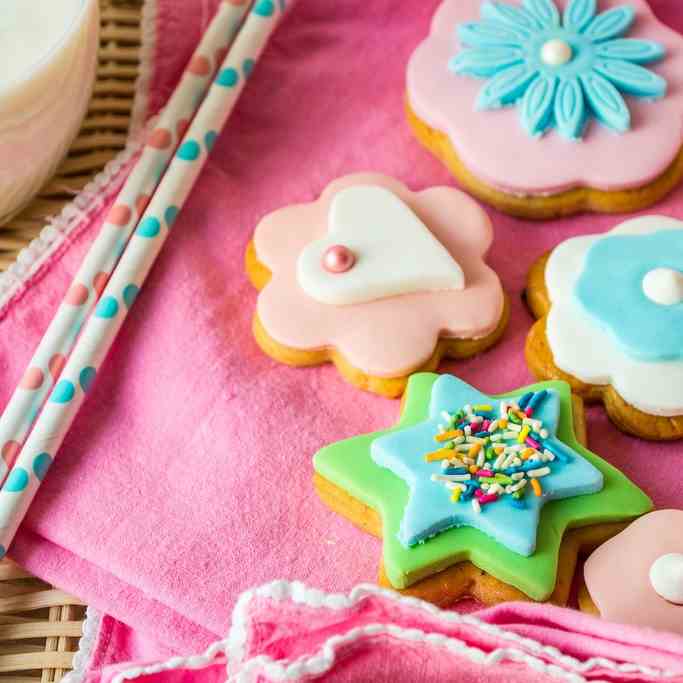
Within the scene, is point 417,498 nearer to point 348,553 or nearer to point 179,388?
point 348,553

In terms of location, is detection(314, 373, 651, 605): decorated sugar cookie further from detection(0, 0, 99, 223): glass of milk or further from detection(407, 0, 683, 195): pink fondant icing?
detection(0, 0, 99, 223): glass of milk

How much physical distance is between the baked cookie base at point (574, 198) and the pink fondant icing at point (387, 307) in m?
0.03

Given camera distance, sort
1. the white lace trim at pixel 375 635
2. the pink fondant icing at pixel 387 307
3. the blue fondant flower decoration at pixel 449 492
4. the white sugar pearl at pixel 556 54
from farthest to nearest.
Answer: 1. the white sugar pearl at pixel 556 54
2. the pink fondant icing at pixel 387 307
3. the blue fondant flower decoration at pixel 449 492
4. the white lace trim at pixel 375 635

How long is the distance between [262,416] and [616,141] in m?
0.36

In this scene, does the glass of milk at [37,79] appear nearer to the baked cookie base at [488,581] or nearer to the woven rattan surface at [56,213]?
the woven rattan surface at [56,213]

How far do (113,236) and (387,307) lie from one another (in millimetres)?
232

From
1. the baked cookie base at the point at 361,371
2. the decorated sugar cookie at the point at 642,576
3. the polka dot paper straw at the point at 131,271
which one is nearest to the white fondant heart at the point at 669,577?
the decorated sugar cookie at the point at 642,576

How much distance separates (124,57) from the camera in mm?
1062

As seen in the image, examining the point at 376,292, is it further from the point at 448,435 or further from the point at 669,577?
the point at 669,577

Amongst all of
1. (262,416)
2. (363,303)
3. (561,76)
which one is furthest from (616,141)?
(262,416)

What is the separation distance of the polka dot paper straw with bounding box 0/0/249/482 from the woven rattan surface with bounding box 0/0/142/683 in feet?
0.20

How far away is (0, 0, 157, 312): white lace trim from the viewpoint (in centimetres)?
93

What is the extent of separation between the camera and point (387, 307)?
86cm

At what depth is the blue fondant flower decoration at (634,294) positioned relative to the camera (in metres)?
0.81
